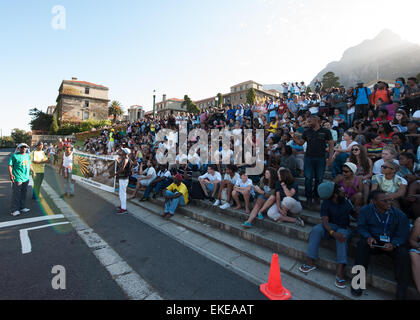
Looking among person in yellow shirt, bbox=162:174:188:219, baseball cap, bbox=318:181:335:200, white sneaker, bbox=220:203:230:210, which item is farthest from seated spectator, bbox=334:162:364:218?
person in yellow shirt, bbox=162:174:188:219

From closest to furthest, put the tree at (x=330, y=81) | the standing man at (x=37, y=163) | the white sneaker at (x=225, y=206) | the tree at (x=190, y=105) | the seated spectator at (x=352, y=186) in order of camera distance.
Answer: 1. the seated spectator at (x=352, y=186)
2. the white sneaker at (x=225, y=206)
3. the standing man at (x=37, y=163)
4. the tree at (x=330, y=81)
5. the tree at (x=190, y=105)

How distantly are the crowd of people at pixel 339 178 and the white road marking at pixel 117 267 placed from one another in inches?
60.6

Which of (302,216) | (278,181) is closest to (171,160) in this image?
(278,181)

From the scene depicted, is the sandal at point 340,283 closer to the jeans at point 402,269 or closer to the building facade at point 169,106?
the jeans at point 402,269

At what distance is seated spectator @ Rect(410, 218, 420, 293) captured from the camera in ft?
8.30

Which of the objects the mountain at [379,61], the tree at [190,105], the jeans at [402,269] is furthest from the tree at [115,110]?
the mountain at [379,61]

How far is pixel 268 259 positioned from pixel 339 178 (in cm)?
228

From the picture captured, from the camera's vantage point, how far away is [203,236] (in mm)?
4762

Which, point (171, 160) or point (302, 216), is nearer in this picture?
point (302, 216)

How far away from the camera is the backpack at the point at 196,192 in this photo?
6.46m

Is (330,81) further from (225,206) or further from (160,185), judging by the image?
(225,206)

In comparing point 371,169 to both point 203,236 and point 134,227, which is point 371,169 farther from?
point 134,227

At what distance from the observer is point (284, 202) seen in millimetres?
4395

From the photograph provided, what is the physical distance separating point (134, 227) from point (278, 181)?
156 inches
